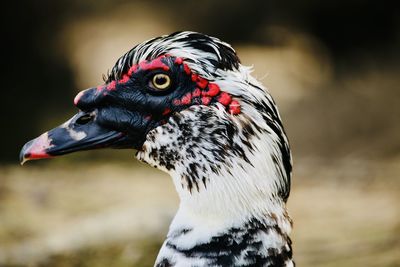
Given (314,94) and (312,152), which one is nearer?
(312,152)

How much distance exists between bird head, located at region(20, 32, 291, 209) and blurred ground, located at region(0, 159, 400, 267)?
2012 millimetres

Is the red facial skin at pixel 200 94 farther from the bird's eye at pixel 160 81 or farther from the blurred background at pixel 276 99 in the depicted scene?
the blurred background at pixel 276 99

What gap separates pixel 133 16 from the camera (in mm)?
9180

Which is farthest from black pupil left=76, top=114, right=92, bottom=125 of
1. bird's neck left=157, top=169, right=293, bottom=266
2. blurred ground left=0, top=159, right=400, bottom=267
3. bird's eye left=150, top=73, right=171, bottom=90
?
blurred ground left=0, top=159, right=400, bottom=267

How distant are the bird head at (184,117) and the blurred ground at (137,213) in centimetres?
201

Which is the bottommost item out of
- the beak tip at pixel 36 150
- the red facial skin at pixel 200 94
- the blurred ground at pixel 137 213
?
the beak tip at pixel 36 150

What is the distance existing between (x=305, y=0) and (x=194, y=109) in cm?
678

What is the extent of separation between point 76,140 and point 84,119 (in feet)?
0.26

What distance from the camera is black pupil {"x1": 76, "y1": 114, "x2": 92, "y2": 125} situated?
98.0 inches

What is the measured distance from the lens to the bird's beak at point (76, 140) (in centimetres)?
246

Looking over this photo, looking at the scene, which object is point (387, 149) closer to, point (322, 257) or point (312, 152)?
point (312, 152)

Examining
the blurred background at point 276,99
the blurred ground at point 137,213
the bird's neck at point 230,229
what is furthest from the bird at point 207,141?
the blurred background at point 276,99

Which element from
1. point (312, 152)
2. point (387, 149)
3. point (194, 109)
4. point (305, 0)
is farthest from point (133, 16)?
point (194, 109)

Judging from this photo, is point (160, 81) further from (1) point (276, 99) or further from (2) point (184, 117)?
(1) point (276, 99)
